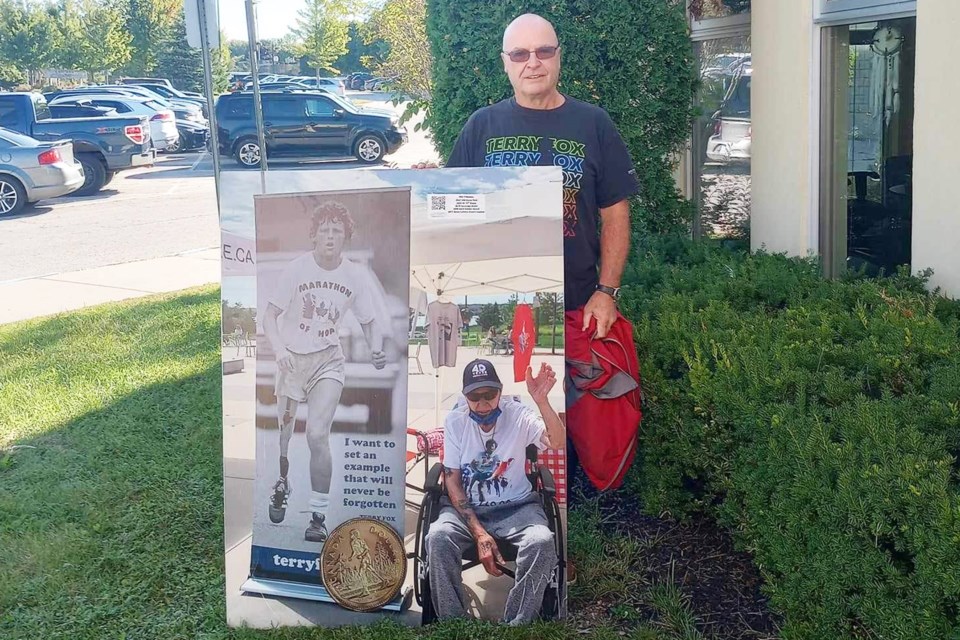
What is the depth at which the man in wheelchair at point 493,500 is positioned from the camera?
320cm

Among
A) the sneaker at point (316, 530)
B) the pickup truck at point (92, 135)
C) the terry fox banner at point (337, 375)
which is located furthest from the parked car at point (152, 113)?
the sneaker at point (316, 530)

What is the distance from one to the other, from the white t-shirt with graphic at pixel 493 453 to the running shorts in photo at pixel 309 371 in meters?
0.39

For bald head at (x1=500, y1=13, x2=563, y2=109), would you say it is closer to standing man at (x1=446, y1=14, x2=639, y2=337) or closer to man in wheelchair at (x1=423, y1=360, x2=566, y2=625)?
standing man at (x1=446, y1=14, x2=639, y2=337)

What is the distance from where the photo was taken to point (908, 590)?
2.26 metres

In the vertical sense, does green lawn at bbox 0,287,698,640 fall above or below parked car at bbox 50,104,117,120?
below

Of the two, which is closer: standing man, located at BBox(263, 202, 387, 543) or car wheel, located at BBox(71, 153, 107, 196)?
standing man, located at BBox(263, 202, 387, 543)

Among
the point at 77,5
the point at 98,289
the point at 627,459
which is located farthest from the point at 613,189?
the point at 77,5

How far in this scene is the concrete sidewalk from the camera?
956 cm

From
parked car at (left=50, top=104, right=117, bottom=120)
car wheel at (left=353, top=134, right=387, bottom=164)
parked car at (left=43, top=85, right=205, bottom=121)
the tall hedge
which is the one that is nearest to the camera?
the tall hedge

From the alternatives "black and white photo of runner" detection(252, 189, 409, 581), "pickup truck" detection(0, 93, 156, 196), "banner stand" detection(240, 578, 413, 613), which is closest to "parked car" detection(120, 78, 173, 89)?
"pickup truck" detection(0, 93, 156, 196)

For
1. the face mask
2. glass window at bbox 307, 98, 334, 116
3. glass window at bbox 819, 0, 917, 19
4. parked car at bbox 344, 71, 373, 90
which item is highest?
parked car at bbox 344, 71, 373, 90

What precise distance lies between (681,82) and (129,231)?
11.5 metres

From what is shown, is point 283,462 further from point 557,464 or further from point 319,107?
point 319,107

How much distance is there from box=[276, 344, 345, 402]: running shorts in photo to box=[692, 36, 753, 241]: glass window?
12.1 feet
